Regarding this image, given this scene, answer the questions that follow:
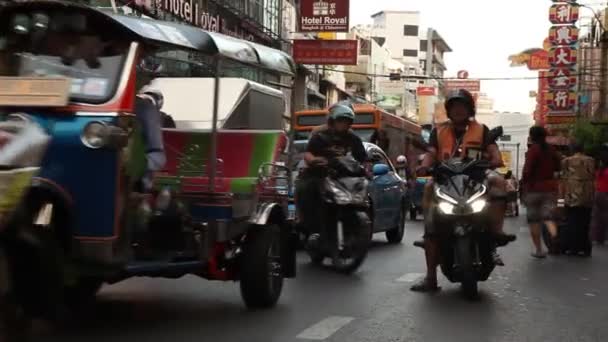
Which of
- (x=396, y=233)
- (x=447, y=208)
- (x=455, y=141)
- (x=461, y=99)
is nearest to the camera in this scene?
(x=447, y=208)

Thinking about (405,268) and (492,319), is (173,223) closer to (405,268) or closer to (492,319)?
(492,319)

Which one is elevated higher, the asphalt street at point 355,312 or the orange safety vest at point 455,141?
the orange safety vest at point 455,141

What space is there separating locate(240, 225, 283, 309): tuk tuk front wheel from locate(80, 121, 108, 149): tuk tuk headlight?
6.71 feet

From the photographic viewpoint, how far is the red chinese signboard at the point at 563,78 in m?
44.0

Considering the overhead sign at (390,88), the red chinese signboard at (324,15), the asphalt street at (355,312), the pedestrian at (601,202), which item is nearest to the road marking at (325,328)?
the asphalt street at (355,312)

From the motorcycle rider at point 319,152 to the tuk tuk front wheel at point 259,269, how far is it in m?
2.36

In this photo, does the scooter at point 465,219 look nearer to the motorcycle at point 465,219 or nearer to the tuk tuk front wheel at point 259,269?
the motorcycle at point 465,219

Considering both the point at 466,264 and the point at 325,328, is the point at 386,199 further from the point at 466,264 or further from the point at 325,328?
the point at 325,328

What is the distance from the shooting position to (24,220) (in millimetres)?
4570

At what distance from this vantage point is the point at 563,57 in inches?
1710

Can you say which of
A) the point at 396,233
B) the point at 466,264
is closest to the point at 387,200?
the point at 396,233

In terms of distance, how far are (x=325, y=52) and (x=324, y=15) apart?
1.50m

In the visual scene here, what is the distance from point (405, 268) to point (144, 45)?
5471 mm

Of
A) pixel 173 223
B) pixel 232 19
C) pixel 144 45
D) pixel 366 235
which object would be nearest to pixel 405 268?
pixel 366 235
